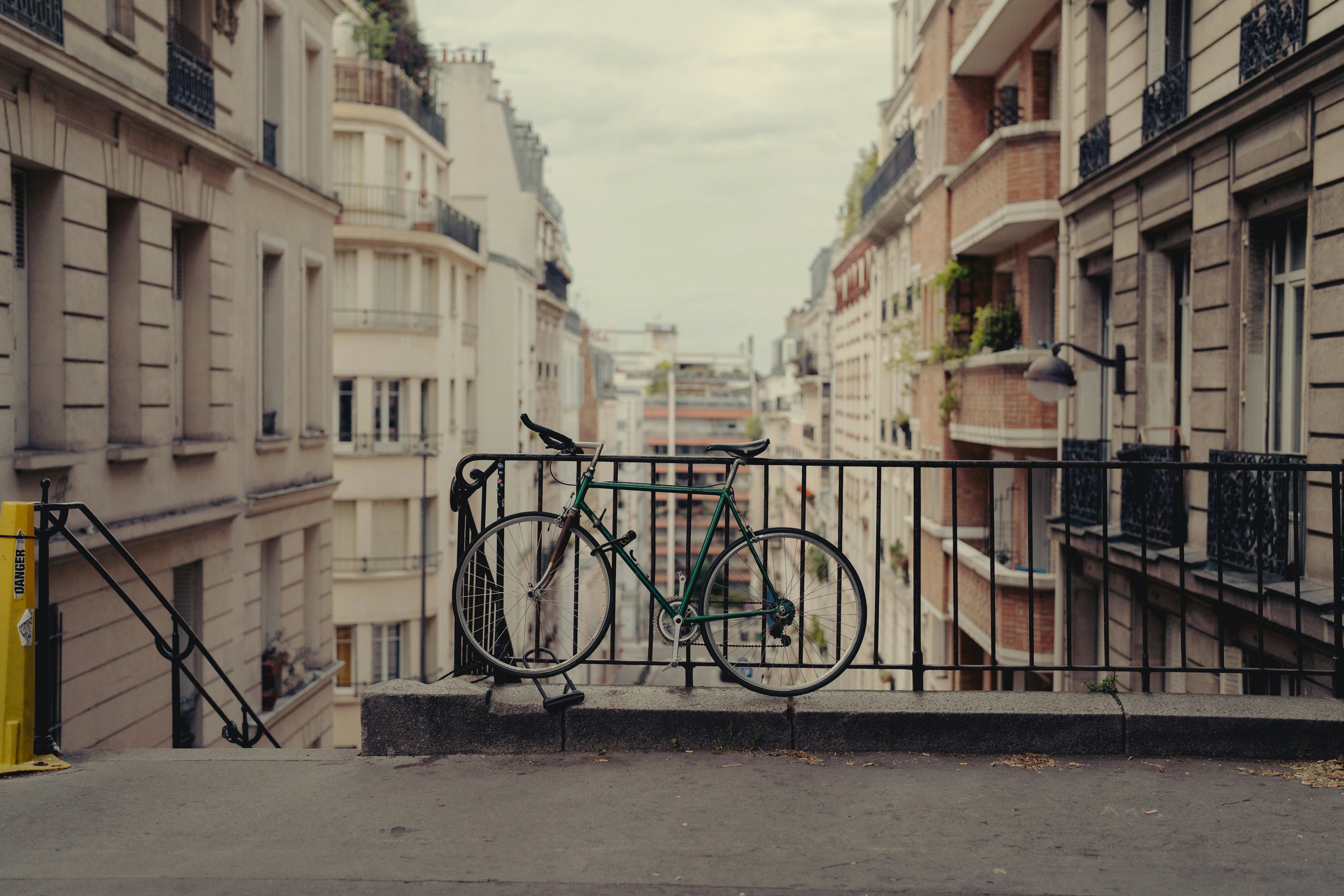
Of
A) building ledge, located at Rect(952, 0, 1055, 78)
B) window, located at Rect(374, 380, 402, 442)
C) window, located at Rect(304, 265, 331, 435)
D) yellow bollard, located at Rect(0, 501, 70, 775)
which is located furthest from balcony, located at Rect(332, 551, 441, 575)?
yellow bollard, located at Rect(0, 501, 70, 775)

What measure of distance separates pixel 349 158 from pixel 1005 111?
18767 mm

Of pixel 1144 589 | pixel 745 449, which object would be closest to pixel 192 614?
pixel 745 449

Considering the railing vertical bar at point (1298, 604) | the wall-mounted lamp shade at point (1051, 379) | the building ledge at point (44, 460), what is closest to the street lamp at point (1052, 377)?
the wall-mounted lamp shade at point (1051, 379)

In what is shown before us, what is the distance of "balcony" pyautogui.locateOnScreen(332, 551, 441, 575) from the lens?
31.6 m

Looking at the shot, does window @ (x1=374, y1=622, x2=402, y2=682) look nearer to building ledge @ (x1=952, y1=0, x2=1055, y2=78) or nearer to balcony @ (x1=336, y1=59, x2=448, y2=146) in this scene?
balcony @ (x1=336, y1=59, x2=448, y2=146)

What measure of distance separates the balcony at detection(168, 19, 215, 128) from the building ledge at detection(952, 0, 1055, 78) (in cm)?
1169

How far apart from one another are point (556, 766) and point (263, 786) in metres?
1.25

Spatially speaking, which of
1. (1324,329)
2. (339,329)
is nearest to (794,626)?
(1324,329)

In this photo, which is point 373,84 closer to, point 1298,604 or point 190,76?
point 190,76

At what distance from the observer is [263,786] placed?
16.6 feet

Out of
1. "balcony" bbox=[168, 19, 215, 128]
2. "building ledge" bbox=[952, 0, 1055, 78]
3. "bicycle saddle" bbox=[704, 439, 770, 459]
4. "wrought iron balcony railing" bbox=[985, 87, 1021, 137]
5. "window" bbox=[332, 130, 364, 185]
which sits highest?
"window" bbox=[332, 130, 364, 185]

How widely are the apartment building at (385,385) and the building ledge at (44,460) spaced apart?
763 inches

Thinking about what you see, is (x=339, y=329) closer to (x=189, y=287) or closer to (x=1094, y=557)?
(x=189, y=287)

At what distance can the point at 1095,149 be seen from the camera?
52.0 ft
